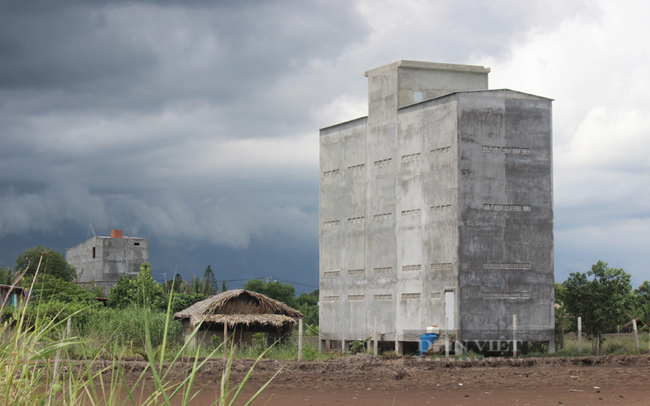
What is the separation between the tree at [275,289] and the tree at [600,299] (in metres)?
48.8

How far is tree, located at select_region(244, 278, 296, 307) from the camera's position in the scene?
7819 cm

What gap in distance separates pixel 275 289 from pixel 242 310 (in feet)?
157

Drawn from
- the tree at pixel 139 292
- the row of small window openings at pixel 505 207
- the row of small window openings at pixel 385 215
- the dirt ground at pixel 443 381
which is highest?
the row of small window openings at pixel 505 207

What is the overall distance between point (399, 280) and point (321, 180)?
773 cm

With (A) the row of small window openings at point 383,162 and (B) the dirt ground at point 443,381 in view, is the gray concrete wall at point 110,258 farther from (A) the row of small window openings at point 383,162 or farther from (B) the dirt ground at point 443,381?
(B) the dirt ground at point 443,381

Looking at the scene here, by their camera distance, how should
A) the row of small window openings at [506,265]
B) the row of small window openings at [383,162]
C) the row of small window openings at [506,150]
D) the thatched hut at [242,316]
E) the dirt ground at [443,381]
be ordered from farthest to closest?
the row of small window openings at [383,162] → the thatched hut at [242,316] → the row of small window openings at [506,150] → the row of small window openings at [506,265] → the dirt ground at [443,381]

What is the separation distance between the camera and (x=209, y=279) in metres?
83.4

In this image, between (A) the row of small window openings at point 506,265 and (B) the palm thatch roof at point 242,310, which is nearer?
(A) the row of small window openings at point 506,265

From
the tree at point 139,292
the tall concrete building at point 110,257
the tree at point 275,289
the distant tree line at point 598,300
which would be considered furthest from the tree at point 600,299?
the tall concrete building at point 110,257

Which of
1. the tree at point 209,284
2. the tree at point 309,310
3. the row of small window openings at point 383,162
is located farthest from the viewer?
the tree at point 209,284

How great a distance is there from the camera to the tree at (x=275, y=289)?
78188mm

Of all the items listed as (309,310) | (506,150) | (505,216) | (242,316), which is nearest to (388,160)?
(506,150)

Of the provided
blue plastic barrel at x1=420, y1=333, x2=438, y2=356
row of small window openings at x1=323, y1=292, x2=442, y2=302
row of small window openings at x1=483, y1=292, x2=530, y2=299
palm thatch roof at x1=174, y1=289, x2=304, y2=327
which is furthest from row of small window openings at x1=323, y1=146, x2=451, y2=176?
blue plastic barrel at x1=420, y1=333, x2=438, y2=356

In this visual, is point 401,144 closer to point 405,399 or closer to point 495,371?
point 495,371
